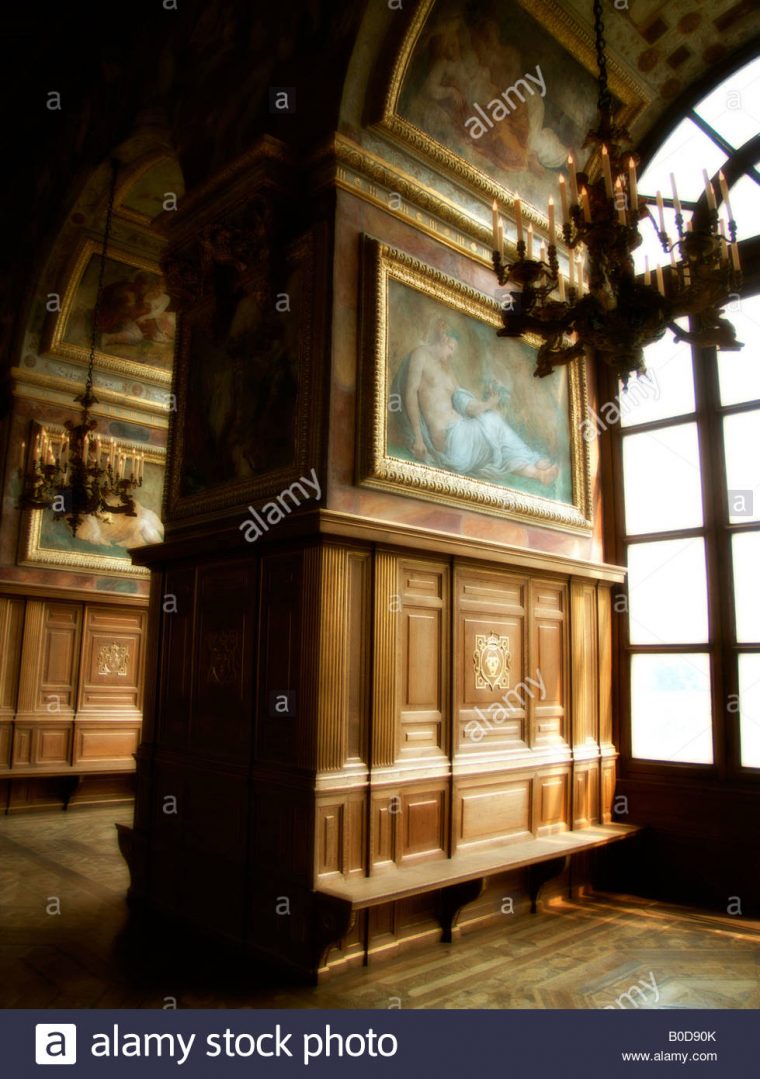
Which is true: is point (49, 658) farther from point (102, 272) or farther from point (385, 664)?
point (385, 664)

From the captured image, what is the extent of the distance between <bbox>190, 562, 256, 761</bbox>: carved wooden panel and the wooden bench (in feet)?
4.47

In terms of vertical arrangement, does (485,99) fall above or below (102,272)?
below

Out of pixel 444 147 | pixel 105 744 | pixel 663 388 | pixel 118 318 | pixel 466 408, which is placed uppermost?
pixel 118 318

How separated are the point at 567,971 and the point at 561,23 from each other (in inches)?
309

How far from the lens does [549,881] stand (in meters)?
7.03

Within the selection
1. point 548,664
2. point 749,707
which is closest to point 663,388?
point 548,664

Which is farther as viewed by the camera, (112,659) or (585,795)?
(112,659)

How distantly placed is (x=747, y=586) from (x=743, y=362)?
2164mm

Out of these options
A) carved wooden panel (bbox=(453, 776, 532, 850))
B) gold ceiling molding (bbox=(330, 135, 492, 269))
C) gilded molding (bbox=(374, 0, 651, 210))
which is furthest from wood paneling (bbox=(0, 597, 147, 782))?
gilded molding (bbox=(374, 0, 651, 210))

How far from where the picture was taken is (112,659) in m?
11.6

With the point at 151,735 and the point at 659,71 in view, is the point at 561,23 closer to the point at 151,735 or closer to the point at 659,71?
the point at 659,71

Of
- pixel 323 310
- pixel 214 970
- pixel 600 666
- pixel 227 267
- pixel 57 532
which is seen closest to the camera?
pixel 214 970

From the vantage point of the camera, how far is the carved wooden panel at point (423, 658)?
19.8 ft

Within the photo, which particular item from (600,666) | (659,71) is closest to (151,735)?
(600,666)
